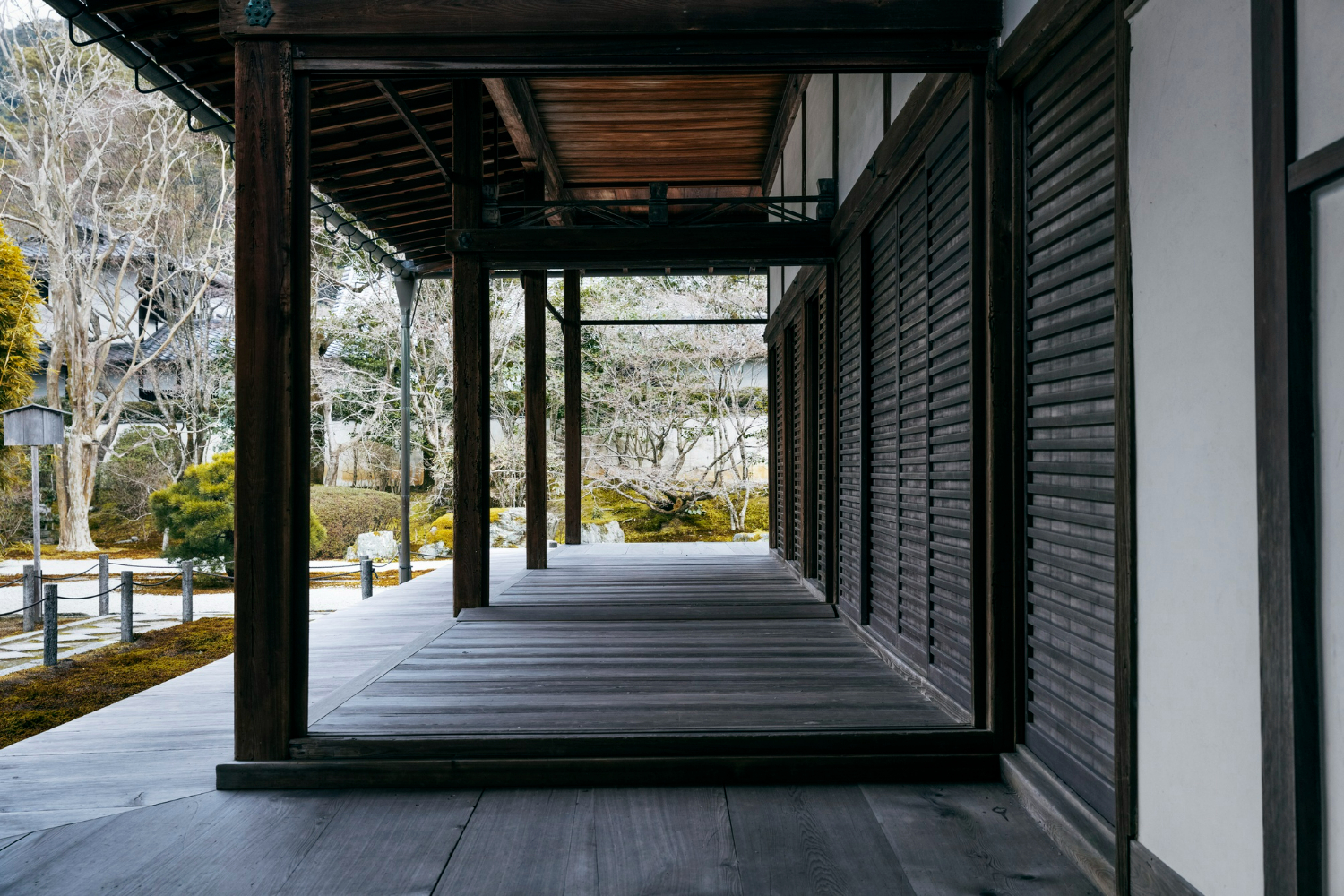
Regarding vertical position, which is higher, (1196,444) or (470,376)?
(470,376)

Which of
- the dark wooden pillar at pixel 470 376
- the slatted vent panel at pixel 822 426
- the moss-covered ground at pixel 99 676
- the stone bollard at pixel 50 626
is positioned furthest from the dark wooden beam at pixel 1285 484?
the stone bollard at pixel 50 626

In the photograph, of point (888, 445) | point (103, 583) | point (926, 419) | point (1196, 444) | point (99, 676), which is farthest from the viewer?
point (103, 583)

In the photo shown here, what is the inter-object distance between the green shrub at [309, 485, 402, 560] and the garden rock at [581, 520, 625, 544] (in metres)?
2.98

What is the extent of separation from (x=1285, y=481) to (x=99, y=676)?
25.9 ft

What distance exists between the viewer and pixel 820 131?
4.80m

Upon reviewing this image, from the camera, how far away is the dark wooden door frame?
1.09m

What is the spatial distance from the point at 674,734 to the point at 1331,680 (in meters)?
1.51

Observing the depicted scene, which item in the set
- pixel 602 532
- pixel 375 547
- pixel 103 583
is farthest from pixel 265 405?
pixel 375 547

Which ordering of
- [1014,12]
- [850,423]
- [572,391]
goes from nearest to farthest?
[1014,12], [850,423], [572,391]

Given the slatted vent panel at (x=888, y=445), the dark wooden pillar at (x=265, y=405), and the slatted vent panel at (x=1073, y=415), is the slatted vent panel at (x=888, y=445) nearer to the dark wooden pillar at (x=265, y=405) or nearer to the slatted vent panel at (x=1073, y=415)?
the slatted vent panel at (x=1073, y=415)

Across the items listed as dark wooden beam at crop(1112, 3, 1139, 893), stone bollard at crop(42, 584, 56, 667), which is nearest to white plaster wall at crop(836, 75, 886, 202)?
dark wooden beam at crop(1112, 3, 1139, 893)

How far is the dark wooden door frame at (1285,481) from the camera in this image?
109 cm

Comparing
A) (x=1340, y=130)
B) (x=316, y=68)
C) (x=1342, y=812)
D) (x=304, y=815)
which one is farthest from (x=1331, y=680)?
(x=316, y=68)

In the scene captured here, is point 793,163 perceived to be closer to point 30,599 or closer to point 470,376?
point 470,376
